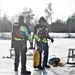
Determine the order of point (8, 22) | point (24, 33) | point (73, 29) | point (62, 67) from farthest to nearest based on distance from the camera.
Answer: point (73, 29) < point (8, 22) < point (62, 67) < point (24, 33)

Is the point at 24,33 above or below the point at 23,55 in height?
above

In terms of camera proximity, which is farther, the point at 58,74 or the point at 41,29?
the point at 41,29

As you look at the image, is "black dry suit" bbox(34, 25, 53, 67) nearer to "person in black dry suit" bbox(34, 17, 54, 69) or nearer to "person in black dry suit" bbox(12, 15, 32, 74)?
"person in black dry suit" bbox(34, 17, 54, 69)

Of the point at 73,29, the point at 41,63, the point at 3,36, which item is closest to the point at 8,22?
the point at 3,36

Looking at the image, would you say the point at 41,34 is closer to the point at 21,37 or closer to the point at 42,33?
the point at 42,33

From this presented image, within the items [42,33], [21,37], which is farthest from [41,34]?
[21,37]

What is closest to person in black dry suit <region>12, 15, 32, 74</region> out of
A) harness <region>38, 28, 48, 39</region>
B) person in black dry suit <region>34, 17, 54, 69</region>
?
person in black dry suit <region>34, 17, 54, 69</region>

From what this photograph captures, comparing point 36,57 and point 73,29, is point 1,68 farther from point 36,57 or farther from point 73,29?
point 73,29

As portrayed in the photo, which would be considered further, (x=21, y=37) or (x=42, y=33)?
(x=42, y=33)

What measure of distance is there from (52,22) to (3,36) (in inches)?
377

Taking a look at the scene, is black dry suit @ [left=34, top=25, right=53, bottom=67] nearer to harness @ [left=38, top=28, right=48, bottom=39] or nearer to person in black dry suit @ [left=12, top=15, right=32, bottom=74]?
harness @ [left=38, top=28, right=48, bottom=39]

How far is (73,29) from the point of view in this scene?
46.4 m

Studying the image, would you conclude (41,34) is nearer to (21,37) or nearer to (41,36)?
(41,36)

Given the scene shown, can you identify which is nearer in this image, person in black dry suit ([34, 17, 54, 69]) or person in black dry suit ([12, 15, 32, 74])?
person in black dry suit ([12, 15, 32, 74])
